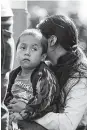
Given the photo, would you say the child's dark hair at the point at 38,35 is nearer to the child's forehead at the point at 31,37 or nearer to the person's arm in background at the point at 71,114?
the child's forehead at the point at 31,37

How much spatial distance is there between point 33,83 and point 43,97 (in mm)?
A: 64

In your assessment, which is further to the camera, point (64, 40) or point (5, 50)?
point (64, 40)

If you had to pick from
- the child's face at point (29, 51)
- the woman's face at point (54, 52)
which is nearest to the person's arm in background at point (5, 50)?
the child's face at point (29, 51)

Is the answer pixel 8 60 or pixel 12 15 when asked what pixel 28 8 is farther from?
pixel 8 60

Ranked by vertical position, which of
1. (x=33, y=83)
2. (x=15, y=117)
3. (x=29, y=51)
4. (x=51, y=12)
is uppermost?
(x=51, y=12)

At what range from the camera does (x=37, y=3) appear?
1168mm

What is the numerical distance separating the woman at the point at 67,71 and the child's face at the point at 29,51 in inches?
2.3

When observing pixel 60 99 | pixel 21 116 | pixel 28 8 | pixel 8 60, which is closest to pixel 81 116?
pixel 60 99

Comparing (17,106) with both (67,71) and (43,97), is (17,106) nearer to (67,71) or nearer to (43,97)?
(43,97)

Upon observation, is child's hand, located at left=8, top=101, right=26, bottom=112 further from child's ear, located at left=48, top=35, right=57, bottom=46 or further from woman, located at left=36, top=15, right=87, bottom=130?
child's ear, located at left=48, top=35, right=57, bottom=46

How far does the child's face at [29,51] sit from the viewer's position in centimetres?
108

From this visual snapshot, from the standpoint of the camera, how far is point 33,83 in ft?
3.54

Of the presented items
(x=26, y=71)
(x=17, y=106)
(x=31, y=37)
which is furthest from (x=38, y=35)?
(x=17, y=106)

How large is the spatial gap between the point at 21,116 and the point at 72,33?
341 millimetres
